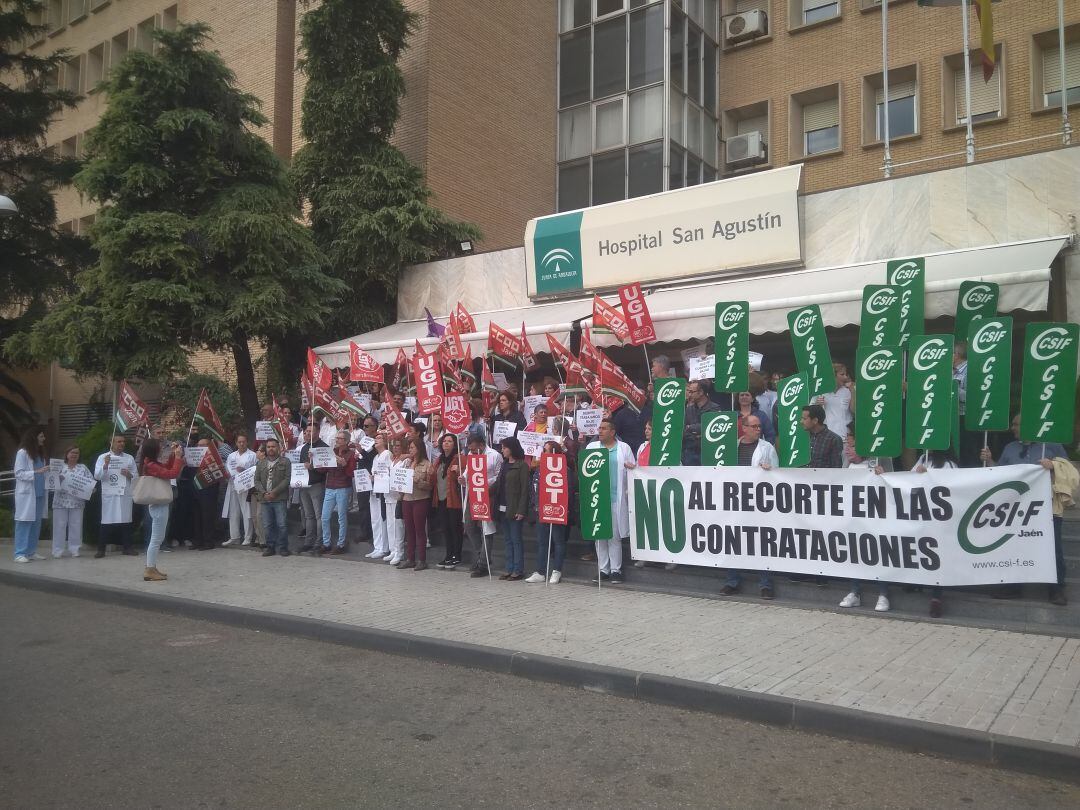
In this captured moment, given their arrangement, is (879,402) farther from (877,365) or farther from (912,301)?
(912,301)

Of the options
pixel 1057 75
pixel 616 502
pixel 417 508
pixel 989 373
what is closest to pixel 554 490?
pixel 616 502

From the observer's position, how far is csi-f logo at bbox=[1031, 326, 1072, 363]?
7652 millimetres

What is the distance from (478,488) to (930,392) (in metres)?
5.20

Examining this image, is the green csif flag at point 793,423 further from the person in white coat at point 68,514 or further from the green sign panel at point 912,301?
the person in white coat at point 68,514

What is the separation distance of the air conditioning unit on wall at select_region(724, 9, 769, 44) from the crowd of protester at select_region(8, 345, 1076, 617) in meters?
12.8

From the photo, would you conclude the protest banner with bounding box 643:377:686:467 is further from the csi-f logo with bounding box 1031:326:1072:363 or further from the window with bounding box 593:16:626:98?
the window with bounding box 593:16:626:98

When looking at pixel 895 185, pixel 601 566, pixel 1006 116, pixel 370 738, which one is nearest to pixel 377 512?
pixel 601 566

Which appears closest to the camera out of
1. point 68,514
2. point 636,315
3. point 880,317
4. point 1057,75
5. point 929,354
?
point 929,354

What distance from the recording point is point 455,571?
1145cm

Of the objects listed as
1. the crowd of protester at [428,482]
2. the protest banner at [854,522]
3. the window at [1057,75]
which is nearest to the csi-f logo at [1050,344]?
the crowd of protester at [428,482]

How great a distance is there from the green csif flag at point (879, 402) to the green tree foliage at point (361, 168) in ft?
36.2

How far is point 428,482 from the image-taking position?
1147 cm

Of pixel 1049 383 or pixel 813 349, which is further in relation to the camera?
pixel 813 349

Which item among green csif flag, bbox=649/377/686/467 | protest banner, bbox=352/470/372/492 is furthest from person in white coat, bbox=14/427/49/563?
green csif flag, bbox=649/377/686/467
